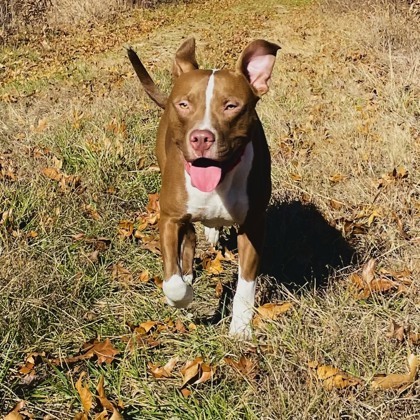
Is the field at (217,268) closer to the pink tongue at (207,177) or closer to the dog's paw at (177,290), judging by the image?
the dog's paw at (177,290)

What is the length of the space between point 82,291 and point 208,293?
Result: 80 centimetres

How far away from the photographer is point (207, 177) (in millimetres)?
3186

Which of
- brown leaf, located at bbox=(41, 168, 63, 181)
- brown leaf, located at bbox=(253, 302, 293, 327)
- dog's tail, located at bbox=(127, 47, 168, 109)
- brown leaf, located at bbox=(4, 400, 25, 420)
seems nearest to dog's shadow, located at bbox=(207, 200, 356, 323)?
brown leaf, located at bbox=(253, 302, 293, 327)

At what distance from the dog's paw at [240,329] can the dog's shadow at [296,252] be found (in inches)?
11.5

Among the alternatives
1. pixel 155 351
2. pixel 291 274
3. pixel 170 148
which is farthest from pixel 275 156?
pixel 155 351

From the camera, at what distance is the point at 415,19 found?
9.58 metres

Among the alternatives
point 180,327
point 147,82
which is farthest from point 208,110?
point 147,82

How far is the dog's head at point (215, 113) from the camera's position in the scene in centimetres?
302

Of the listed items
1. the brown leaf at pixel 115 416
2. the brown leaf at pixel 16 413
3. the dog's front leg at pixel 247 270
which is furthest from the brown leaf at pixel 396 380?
the brown leaf at pixel 16 413

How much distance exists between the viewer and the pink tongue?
125 inches

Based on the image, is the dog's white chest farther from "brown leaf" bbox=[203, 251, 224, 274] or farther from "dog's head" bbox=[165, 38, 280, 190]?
"brown leaf" bbox=[203, 251, 224, 274]

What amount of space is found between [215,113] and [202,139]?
25 centimetres

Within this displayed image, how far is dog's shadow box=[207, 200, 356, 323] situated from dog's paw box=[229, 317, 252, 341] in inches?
11.5

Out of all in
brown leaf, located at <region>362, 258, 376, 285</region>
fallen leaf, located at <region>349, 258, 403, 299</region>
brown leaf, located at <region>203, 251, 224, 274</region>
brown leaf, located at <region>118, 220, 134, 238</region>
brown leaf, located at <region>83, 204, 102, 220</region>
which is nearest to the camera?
fallen leaf, located at <region>349, 258, 403, 299</region>
